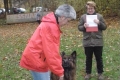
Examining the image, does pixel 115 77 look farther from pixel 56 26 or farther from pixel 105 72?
pixel 56 26

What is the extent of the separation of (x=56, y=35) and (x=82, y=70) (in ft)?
14.0

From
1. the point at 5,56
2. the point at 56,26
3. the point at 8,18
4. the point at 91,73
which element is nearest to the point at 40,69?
the point at 56,26

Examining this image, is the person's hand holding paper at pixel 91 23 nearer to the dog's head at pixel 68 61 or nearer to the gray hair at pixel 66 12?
the dog's head at pixel 68 61

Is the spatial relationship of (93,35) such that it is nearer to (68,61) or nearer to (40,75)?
(68,61)

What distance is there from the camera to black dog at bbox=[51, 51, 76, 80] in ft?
18.5

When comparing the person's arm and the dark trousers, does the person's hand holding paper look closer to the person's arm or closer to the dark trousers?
the dark trousers

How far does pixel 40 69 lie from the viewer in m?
4.19

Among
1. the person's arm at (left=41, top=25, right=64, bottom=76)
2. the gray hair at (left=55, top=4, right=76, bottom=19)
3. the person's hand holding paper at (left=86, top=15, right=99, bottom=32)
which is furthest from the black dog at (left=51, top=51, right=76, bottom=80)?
the gray hair at (left=55, top=4, right=76, bottom=19)

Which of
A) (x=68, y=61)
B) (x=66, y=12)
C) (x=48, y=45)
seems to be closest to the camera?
(x=48, y=45)

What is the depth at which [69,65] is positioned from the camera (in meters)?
5.70

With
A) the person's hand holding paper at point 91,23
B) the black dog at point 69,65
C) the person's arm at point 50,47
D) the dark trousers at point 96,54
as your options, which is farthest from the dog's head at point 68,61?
the person's arm at point 50,47

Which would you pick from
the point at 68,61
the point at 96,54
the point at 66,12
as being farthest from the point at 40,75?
the point at 96,54

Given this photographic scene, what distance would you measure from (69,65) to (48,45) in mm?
1883

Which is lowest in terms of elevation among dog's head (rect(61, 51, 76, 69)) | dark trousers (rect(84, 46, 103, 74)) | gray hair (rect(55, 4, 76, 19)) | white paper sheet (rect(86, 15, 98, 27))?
dark trousers (rect(84, 46, 103, 74))
